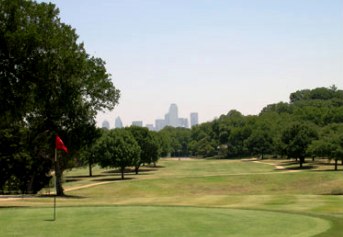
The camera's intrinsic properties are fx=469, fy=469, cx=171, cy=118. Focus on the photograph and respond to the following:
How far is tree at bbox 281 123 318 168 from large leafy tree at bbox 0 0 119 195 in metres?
58.4

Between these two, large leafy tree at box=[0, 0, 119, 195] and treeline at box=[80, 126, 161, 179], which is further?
treeline at box=[80, 126, 161, 179]

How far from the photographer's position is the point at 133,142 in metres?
91.4

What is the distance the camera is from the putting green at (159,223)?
18031 millimetres

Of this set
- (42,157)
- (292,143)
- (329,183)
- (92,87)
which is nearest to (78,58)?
(92,87)

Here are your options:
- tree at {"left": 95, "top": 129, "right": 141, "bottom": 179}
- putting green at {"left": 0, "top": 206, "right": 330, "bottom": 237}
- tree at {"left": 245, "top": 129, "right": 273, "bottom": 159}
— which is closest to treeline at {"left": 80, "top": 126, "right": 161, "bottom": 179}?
tree at {"left": 95, "top": 129, "right": 141, "bottom": 179}

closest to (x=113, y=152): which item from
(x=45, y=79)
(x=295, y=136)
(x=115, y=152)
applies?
(x=115, y=152)

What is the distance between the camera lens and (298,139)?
4013 inches

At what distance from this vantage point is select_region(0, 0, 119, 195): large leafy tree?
3756 cm

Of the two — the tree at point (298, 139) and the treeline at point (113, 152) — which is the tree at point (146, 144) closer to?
the treeline at point (113, 152)

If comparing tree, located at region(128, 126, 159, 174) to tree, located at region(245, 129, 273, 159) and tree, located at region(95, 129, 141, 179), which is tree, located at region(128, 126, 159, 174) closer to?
tree, located at region(95, 129, 141, 179)

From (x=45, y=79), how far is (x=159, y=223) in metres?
23.6

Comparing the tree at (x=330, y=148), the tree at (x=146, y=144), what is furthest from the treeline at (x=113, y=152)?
the tree at (x=330, y=148)

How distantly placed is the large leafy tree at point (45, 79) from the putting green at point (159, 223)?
15.6 meters

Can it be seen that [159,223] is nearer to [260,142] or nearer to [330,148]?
[330,148]
